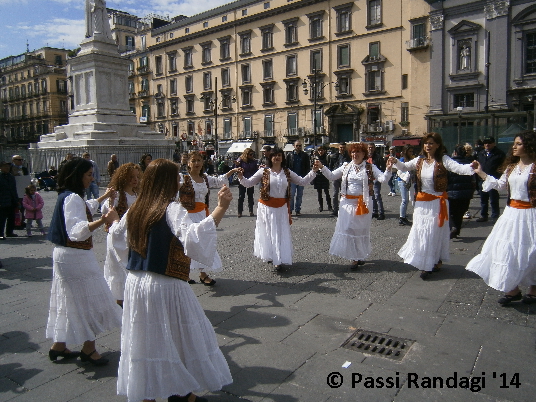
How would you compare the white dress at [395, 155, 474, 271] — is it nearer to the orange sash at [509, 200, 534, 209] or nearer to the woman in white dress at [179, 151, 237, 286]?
the orange sash at [509, 200, 534, 209]

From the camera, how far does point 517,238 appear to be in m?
4.74

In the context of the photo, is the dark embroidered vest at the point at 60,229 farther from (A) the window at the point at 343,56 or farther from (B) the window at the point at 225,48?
(B) the window at the point at 225,48

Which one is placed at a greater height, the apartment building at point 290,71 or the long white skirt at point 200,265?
the apartment building at point 290,71

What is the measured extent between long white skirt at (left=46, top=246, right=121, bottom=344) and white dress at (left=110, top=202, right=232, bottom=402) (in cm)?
104

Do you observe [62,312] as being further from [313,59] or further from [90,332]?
[313,59]

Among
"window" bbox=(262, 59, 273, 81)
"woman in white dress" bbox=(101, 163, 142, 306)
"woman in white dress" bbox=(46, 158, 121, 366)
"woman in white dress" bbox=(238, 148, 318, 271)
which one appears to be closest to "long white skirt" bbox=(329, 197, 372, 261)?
"woman in white dress" bbox=(238, 148, 318, 271)

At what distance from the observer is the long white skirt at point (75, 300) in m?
3.74

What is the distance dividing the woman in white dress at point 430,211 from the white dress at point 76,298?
13.2ft

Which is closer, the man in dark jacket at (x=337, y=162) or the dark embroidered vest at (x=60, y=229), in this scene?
the dark embroidered vest at (x=60, y=229)

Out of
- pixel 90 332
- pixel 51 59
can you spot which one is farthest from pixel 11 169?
pixel 51 59

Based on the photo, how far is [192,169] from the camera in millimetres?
5949

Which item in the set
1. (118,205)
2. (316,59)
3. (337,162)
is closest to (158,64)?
(316,59)

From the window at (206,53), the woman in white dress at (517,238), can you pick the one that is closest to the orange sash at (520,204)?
the woman in white dress at (517,238)

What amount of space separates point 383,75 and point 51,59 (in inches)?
2286
